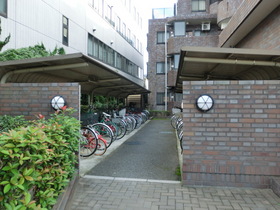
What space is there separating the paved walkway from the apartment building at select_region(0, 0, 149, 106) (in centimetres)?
282

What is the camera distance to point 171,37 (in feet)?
72.5

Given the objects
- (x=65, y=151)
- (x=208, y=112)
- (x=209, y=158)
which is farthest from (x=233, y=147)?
(x=65, y=151)

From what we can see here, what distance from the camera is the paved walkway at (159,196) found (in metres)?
3.55

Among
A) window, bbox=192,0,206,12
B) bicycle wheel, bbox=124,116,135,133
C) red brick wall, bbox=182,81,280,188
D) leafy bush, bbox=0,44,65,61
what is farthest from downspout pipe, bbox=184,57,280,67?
window, bbox=192,0,206,12

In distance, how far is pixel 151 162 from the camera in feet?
19.7

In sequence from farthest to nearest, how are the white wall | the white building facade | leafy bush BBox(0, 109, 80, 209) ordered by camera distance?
1. the white building facade
2. the white wall
3. leafy bush BBox(0, 109, 80, 209)

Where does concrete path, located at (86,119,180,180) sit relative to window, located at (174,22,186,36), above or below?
below

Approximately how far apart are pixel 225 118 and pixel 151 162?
7.87 ft

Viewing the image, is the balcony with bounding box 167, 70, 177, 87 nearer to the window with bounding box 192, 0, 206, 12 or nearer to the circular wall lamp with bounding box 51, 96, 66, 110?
the window with bounding box 192, 0, 206, 12

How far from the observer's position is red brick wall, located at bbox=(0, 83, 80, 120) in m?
4.66

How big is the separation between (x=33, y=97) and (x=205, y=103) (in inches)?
125

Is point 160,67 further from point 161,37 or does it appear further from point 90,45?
point 90,45

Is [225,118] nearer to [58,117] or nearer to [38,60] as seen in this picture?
[58,117]

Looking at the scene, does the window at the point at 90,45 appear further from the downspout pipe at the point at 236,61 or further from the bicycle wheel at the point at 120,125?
the downspout pipe at the point at 236,61
